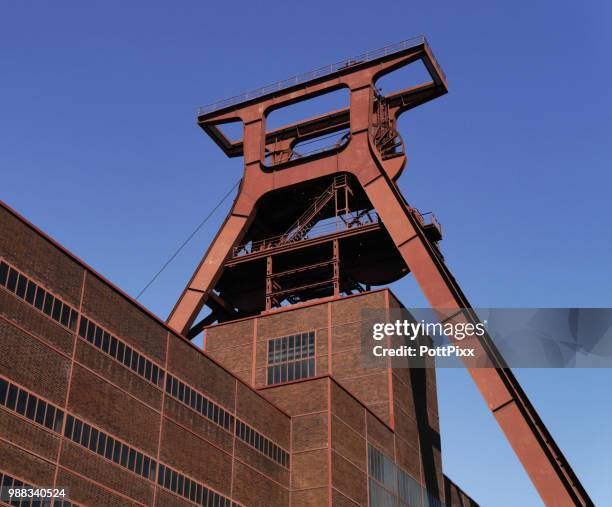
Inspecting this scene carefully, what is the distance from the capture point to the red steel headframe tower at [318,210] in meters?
40.0

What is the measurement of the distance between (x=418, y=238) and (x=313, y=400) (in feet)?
27.5

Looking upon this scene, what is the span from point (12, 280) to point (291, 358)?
17736mm

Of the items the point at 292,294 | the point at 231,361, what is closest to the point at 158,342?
the point at 231,361

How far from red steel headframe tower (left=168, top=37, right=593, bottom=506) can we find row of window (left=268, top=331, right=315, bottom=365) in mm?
2359

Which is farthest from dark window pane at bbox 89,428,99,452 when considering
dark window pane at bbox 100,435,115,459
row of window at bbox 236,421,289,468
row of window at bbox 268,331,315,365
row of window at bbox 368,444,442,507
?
row of window at bbox 268,331,315,365

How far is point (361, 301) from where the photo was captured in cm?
3888

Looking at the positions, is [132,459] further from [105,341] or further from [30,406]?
[30,406]

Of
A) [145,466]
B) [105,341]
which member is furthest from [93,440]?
[105,341]

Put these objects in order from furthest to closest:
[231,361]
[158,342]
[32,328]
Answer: [231,361]
[158,342]
[32,328]

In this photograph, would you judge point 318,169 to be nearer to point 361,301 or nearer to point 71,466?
point 361,301

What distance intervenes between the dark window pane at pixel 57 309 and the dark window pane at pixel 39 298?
44 cm

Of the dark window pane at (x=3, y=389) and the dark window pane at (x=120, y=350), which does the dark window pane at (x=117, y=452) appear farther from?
the dark window pane at (x=3, y=389)

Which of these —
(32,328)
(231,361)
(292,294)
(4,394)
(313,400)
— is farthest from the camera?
(292,294)

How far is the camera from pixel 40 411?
22234mm
